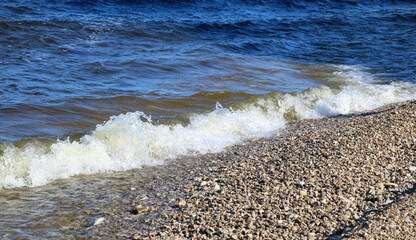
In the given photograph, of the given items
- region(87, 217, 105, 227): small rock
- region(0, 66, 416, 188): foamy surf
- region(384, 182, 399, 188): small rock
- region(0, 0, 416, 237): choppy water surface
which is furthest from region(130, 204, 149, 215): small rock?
region(384, 182, 399, 188): small rock

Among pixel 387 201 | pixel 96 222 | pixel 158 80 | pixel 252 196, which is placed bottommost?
pixel 158 80

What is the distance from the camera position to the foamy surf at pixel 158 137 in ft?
18.1

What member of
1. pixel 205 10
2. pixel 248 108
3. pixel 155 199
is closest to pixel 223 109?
pixel 248 108

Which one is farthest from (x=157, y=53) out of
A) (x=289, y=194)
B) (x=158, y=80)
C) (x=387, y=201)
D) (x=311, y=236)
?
(x=311, y=236)

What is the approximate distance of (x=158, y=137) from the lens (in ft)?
21.5

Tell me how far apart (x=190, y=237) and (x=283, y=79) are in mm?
7862

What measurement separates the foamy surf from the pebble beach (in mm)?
607

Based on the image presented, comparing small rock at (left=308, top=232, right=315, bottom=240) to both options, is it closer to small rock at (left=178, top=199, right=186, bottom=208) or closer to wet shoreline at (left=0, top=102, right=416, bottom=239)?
wet shoreline at (left=0, top=102, right=416, bottom=239)

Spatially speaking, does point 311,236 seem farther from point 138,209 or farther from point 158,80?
point 158,80

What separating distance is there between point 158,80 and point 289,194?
20.6ft

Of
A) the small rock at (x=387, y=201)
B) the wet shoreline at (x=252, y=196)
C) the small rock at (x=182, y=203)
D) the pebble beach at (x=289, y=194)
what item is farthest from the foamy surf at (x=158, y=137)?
the small rock at (x=387, y=201)

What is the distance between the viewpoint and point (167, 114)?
26.1 ft

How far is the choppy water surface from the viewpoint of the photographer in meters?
6.23

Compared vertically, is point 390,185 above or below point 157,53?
above
